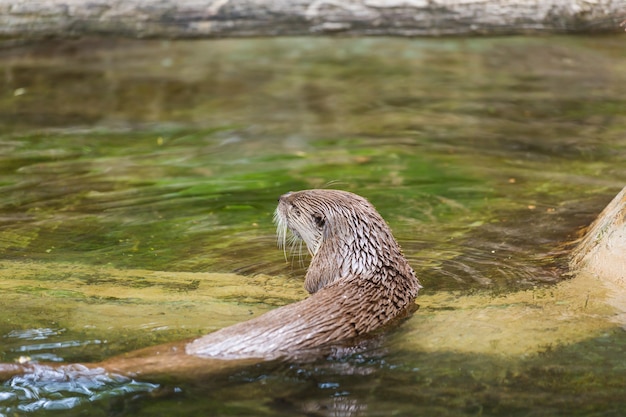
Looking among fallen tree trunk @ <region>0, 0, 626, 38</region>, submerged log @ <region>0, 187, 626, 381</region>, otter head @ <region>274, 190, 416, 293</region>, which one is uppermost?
fallen tree trunk @ <region>0, 0, 626, 38</region>

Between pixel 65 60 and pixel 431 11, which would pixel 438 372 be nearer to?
pixel 431 11

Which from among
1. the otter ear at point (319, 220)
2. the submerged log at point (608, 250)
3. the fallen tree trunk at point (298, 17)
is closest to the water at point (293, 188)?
the submerged log at point (608, 250)

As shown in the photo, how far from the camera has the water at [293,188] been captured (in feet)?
10.8

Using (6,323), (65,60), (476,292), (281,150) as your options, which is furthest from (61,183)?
(65,60)

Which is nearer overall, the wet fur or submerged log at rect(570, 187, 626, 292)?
the wet fur

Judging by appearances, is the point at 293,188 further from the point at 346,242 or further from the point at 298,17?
the point at 346,242

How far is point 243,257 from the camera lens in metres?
4.75

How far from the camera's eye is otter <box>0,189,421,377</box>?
3.38 meters

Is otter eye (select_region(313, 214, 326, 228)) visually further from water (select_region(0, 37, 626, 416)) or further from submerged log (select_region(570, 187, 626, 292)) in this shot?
submerged log (select_region(570, 187, 626, 292))

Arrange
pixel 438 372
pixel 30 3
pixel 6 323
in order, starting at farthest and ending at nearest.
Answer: pixel 30 3, pixel 6 323, pixel 438 372

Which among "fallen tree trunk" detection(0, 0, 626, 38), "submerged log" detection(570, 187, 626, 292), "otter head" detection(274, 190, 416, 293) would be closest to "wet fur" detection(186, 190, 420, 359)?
"otter head" detection(274, 190, 416, 293)

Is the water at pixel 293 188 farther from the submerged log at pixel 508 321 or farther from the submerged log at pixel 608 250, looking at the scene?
the submerged log at pixel 608 250

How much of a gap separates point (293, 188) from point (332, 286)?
1950 mm

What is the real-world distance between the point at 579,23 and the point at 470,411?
406 centimetres
